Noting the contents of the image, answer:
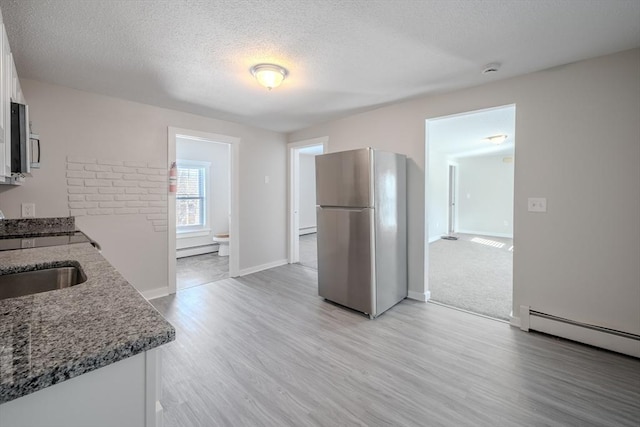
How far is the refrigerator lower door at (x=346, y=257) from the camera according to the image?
2758mm

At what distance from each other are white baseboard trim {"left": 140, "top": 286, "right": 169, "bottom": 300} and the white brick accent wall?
2.31 ft

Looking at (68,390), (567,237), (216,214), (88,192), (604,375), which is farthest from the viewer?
(216,214)

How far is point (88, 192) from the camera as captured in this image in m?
2.90

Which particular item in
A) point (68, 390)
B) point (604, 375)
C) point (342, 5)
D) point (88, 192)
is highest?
point (342, 5)

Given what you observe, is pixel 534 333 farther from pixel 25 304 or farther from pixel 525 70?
pixel 25 304

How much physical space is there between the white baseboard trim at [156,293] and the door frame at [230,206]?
55 millimetres

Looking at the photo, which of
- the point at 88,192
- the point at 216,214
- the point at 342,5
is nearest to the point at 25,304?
the point at 342,5

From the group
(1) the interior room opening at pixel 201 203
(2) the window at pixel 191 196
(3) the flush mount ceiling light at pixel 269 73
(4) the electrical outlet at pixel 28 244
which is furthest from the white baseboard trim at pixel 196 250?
(3) the flush mount ceiling light at pixel 269 73

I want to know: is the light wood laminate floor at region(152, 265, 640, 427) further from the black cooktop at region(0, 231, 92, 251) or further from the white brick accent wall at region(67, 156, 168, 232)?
the white brick accent wall at region(67, 156, 168, 232)

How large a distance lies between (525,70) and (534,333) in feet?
7.37

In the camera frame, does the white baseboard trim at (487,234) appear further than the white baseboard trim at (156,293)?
Yes

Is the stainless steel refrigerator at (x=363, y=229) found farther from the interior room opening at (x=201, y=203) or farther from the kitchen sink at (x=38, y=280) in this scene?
the interior room opening at (x=201, y=203)

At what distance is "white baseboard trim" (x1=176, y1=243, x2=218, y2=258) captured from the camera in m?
5.34

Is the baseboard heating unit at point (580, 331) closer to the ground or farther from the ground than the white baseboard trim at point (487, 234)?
closer to the ground
